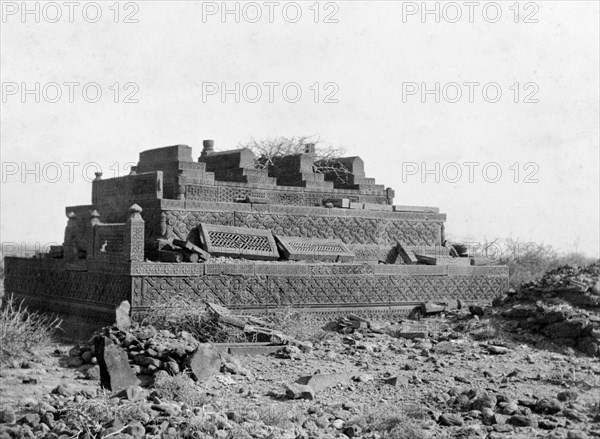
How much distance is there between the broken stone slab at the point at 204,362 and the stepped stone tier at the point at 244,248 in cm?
328

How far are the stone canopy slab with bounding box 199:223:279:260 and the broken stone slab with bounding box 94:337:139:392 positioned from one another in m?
5.08

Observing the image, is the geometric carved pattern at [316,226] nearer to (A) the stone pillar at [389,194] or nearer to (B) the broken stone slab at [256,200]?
(B) the broken stone slab at [256,200]

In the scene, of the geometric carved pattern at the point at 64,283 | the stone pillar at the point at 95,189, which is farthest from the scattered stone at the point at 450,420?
the stone pillar at the point at 95,189

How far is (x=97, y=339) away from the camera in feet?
32.3

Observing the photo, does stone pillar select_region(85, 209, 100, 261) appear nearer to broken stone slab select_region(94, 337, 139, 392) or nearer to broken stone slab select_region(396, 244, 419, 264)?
broken stone slab select_region(94, 337, 139, 392)

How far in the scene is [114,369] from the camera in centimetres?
923

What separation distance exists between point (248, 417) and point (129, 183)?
906 cm

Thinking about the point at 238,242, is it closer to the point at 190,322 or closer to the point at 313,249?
the point at 313,249

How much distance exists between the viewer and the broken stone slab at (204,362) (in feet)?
31.3

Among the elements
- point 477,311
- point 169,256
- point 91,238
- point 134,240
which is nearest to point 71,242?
point 91,238

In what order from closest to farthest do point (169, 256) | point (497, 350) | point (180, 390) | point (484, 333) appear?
1. point (180, 390)
2. point (497, 350)
3. point (484, 333)
4. point (169, 256)

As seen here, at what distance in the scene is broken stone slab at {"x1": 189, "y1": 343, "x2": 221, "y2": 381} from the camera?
9.54 m

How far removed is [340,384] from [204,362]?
1.68 metres

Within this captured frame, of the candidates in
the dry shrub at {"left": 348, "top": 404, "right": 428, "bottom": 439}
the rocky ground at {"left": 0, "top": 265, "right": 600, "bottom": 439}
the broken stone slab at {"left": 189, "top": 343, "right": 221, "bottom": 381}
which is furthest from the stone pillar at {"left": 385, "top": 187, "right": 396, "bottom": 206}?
the dry shrub at {"left": 348, "top": 404, "right": 428, "bottom": 439}
